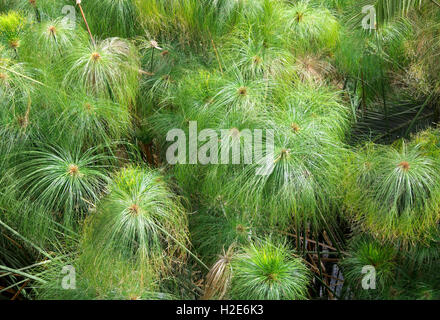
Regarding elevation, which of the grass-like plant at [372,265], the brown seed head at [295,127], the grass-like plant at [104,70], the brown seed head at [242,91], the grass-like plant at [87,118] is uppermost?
the grass-like plant at [104,70]

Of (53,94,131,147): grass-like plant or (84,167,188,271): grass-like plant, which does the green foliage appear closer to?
(53,94,131,147): grass-like plant

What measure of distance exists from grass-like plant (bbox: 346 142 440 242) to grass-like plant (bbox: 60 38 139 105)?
150 cm

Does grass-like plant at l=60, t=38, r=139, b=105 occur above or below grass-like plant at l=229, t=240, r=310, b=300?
above

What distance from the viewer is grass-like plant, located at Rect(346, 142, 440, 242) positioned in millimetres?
2816

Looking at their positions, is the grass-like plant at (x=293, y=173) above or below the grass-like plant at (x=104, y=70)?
below

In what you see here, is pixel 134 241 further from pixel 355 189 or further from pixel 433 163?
pixel 433 163

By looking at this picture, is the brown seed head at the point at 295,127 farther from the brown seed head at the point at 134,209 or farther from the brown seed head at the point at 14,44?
the brown seed head at the point at 14,44

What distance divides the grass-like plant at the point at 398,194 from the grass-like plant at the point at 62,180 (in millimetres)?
1429

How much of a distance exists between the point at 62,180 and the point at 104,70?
793 millimetres

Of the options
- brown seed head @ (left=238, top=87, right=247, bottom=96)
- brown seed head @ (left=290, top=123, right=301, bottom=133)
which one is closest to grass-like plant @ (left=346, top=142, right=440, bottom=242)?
brown seed head @ (left=290, top=123, right=301, bottom=133)

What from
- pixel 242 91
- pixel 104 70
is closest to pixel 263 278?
pixel 242 91

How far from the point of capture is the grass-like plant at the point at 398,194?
282 cm

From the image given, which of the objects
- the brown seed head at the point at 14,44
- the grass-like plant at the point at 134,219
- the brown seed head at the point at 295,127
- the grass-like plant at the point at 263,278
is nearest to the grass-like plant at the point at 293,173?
the brown seed head at the point at 295,127

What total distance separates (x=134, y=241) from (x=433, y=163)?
1.66 meters
